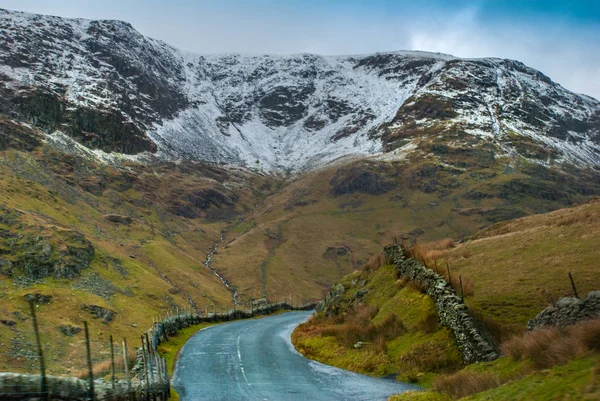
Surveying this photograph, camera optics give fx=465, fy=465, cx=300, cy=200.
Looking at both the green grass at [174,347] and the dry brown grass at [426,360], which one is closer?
the dry brown grass at [426,360]

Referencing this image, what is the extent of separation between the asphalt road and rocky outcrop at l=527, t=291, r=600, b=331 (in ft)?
21.1

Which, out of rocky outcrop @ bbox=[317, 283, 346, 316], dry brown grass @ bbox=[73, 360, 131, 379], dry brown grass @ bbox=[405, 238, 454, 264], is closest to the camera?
dry brown grass @ bbox=[73, 360, 131, 379]

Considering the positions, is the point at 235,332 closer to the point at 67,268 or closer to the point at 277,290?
the point at 67,268

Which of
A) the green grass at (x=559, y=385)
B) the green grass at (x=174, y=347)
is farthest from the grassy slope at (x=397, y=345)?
the green grass at (x=559, y=385)

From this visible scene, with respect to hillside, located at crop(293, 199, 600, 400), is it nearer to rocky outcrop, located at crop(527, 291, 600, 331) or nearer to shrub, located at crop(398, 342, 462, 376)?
shrub, located at crop(398, 342, 462, 376)

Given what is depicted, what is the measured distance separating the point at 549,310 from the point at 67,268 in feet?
359

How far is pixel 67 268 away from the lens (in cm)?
10656

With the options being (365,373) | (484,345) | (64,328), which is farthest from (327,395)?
(64,328)

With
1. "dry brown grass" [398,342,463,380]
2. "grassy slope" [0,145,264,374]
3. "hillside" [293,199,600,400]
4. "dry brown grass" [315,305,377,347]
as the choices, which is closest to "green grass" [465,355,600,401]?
"hillside" [293,199,600,400]

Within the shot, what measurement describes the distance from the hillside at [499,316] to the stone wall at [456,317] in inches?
23.6

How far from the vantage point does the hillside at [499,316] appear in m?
11.9

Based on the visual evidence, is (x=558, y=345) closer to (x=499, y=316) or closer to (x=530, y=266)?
(x=499, y=316)

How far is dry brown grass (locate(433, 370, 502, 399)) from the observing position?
569 inches

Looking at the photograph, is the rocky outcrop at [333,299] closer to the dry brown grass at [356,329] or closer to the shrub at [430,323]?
the dry brown grass at [356,329]
